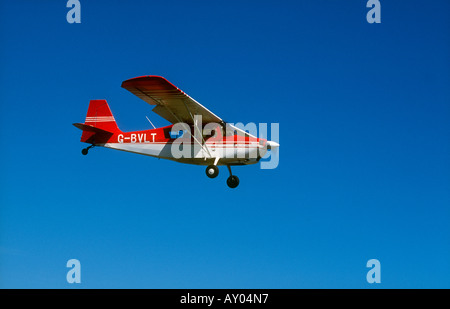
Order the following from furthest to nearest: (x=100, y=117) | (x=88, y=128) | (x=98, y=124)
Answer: (x=100, y=117) < (x=98, y=124) < (x=88, y=128)

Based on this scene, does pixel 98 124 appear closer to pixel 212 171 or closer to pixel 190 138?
pixel 190 138

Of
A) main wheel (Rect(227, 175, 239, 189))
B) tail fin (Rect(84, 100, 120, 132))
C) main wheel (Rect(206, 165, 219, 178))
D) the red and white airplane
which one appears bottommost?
main wheel (Rect(227, 175, 239, 189))

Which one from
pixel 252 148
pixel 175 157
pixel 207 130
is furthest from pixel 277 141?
pixel 175 157

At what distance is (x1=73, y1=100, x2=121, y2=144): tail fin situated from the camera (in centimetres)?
2355

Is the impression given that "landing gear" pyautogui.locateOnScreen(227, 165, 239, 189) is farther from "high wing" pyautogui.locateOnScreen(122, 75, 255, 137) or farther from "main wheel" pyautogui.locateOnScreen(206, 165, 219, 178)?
"high wing" pyautogui.locateOnScreen(122, 75, 255, 137)

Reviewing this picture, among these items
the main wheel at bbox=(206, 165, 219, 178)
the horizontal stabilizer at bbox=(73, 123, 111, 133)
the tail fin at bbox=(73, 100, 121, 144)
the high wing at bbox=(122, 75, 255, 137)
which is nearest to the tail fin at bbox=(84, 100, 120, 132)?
the tail fin at bbox=(73, 100, 121, 144)

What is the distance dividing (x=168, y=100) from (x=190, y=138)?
1.94 m

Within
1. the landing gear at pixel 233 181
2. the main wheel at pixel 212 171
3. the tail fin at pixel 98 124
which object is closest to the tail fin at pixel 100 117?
the tail fin at pixel 98 124

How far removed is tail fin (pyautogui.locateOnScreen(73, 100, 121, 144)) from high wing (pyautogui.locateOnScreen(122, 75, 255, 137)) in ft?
9.72

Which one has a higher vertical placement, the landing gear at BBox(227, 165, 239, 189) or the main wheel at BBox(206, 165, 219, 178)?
the main wheel at BBox(206, 165, 219, 178)

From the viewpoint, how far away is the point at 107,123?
952 inches

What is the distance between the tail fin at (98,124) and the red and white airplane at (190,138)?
0.80 feet

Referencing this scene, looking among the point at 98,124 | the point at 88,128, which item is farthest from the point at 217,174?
the point at 98,124

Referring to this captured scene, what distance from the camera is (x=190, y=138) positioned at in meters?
22.0
